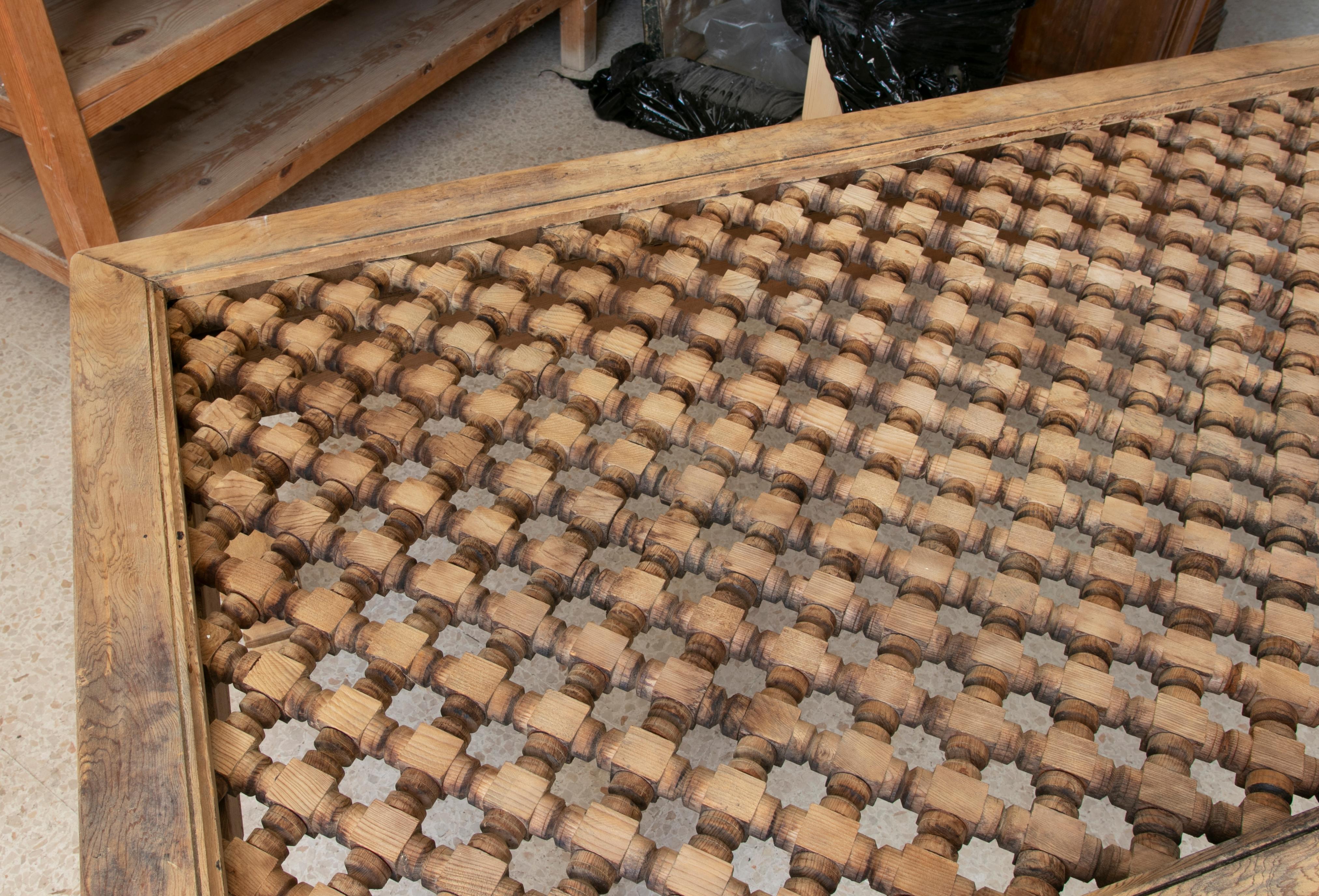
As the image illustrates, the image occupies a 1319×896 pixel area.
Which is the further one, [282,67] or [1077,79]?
[282,67]

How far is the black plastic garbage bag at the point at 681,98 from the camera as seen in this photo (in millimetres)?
2041

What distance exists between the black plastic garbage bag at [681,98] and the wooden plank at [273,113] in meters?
0.22

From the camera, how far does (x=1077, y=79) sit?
111 cm

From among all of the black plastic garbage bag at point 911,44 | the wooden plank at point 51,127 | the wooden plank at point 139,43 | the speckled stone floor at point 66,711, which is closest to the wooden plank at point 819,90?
the black plastic garbage bag at point 911,44

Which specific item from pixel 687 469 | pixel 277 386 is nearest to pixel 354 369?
pixel 277 386

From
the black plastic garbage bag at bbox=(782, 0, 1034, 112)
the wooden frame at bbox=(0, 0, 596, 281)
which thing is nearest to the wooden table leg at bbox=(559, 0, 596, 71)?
the wooden frame at bbox=(0, 0, 596, 281)

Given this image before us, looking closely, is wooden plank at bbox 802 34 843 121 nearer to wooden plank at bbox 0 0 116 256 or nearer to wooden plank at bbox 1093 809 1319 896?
wooden plank at bbox 0 0 116 256

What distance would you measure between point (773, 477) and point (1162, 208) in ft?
1.81

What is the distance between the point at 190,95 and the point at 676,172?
1231 mm

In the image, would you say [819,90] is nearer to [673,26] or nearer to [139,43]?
[673,26]

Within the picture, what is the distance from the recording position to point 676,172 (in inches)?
A: 38.9

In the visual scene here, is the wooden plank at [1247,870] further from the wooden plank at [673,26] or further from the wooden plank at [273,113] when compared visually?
the wooden plank at [673,26]

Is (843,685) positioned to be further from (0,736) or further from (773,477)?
(0,736)

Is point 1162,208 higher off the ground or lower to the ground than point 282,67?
higher
